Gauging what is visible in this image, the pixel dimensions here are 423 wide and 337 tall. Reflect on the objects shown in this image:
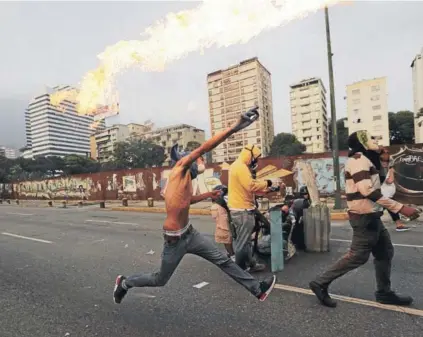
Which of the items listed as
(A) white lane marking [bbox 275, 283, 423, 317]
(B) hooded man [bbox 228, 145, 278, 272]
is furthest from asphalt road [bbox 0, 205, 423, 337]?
(B) hooded man [bbox 228, 145, 278, 272]

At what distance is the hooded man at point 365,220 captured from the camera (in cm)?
342

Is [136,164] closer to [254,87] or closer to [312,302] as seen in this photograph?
[254,87]

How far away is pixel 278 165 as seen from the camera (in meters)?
15.3

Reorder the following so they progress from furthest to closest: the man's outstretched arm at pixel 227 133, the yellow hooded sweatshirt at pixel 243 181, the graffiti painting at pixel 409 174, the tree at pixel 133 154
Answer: the tree at pixel 133 154 < the graffiti painting at pixel 409 174 < the yellow hooded sweatshirt at pixel 243 181 < the man's outstretched arm at pixel 227 133

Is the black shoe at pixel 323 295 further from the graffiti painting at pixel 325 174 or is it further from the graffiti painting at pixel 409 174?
the graffiti painting at pixel 325 174

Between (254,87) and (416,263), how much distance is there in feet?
135

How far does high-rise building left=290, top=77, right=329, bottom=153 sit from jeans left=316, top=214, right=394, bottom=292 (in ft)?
345

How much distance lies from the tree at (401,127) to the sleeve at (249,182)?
75.2 m

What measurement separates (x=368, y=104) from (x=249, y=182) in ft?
334

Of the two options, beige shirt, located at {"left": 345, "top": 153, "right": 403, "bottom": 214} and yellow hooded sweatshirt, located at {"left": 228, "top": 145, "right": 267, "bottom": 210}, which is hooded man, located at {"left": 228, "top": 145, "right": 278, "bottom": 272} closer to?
yellow hooded sweatshirt, located at {"left": 228, "top": 145, "right": 267, "bottom": 210}

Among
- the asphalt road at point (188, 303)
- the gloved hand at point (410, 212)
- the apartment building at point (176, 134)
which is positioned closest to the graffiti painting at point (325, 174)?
the asphalt road at point (188, 303)

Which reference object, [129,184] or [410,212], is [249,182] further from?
[129,184]

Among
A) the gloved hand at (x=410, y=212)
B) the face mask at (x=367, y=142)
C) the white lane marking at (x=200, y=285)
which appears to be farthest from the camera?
the white lane marking at (x=200, y=285)

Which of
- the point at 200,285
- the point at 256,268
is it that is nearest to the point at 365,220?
the point at 256,268
